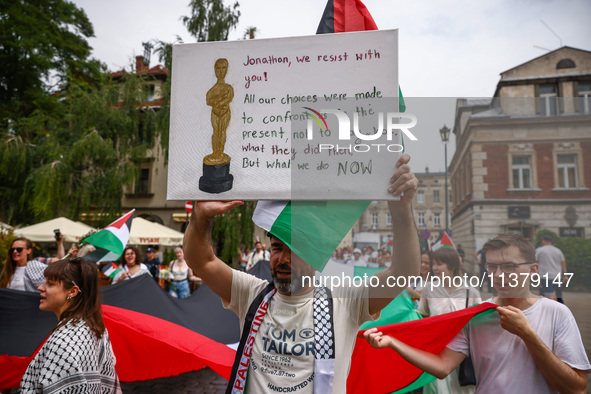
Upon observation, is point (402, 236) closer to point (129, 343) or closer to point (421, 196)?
point (421, 196)

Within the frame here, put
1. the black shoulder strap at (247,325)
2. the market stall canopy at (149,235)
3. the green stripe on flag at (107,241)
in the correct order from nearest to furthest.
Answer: the black shoulder strap at (247,325)
the green stripe on flag at (107,241)
the market stall canopy at (149,235)

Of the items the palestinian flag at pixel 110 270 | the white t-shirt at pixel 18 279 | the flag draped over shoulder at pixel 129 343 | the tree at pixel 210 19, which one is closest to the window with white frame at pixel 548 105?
the flag draped over shoulder at pixel 129 343

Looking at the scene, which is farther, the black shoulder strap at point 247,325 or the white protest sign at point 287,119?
the black shoulder strap at point 247,325

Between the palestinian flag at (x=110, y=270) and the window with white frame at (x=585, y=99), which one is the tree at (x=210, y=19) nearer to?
the palestinian flag at (x=110, y=270)

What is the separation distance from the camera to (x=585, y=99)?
1.83 m

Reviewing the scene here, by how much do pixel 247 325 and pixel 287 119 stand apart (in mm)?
1072

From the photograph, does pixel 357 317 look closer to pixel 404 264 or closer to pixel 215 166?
pixel 404 264

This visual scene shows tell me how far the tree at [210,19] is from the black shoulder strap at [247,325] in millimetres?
15856

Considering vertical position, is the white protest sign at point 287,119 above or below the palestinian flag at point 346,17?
below

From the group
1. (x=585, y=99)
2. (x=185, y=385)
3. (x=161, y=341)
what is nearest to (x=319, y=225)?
(x=585, y=99)

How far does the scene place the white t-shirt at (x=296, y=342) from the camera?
73.8 inches

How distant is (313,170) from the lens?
1.75 m

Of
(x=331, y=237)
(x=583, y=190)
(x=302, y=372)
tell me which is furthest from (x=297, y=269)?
(x=583, y=190)

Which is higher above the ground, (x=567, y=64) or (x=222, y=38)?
(x=222, y=38)
